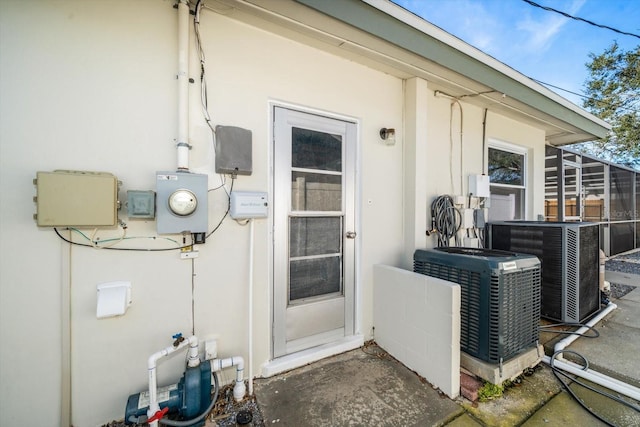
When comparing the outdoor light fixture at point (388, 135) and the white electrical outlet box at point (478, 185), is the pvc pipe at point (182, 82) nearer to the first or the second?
the outdoor light fixture at point (388, 135)

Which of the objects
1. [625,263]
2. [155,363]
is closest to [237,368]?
[155,363]

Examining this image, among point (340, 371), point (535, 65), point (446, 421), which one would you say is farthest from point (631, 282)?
point (340, 371)

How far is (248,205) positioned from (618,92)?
44.2 feet

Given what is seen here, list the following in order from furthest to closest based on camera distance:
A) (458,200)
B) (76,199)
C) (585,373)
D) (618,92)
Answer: (618,92), (458,200), (585,373), (76,199)

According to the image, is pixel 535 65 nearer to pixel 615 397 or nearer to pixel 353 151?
pixel 353 151

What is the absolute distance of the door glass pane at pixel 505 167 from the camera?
365 centimetres

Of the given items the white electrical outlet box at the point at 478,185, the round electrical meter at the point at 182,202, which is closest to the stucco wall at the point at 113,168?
the round electrical meter at the point at 182,202

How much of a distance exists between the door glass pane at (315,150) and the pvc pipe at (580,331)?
100 inches

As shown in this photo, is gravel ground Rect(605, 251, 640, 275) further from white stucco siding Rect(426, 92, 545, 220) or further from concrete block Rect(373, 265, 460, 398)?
concrete block Rect(373, 265, 460, 398)

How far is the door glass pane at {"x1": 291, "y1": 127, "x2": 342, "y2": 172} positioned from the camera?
2.14 meters

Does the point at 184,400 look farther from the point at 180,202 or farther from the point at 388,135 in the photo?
the point at 388,135

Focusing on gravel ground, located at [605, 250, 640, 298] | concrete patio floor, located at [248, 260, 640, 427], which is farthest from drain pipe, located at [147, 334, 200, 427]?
gravel ground, located at [605, 250, 640, 298]

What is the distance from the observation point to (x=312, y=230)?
7.31ft

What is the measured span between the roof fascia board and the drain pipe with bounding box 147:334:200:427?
2.31 metres
